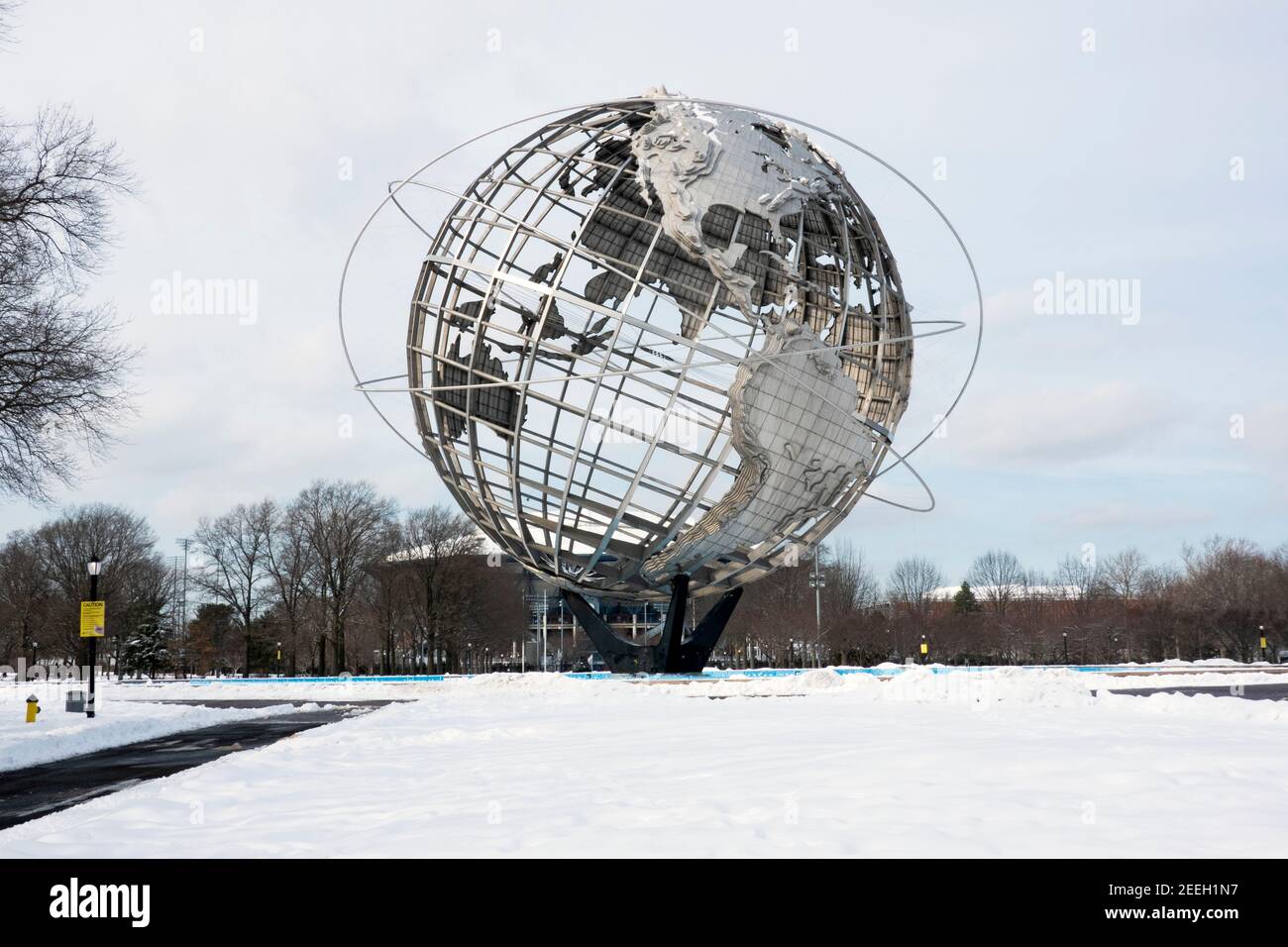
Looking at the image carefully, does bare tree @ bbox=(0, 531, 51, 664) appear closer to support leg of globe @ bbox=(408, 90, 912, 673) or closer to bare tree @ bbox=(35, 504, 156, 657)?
bare tree @ bbox=(35, 504, 156, 657)

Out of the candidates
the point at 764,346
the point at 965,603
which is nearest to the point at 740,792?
the point at 764,346

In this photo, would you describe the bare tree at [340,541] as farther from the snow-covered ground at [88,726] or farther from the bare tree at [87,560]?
the snow-covered ground at [88,726]

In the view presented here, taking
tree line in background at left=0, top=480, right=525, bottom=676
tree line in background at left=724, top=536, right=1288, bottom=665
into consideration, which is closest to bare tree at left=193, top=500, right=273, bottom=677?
tree line in background at left=0, top=480, right=525, bottom=676

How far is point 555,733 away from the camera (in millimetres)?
13281

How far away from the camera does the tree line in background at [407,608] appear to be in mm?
55781

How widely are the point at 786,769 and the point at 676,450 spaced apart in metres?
13.4

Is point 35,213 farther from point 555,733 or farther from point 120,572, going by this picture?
point 120,572

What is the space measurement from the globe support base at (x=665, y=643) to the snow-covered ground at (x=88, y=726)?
719 centimetres

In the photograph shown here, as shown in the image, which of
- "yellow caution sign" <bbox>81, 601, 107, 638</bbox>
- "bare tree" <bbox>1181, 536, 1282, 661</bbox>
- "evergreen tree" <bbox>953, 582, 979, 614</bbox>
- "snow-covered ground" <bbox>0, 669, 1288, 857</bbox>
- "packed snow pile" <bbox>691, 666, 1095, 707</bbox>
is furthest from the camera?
"evergreen tree" <bbox>953, 582, 979, 614</bbox>

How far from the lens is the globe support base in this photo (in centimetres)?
2636

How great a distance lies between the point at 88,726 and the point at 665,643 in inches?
506

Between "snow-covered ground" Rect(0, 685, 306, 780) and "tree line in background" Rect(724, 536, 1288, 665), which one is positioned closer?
"snow-covered ground" Rect(0, 685, 306, 780)

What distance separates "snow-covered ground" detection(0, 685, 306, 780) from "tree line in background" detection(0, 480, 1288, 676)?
2975 centimetres

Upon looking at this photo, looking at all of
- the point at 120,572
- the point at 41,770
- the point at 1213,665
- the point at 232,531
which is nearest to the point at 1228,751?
the point at 41,770
